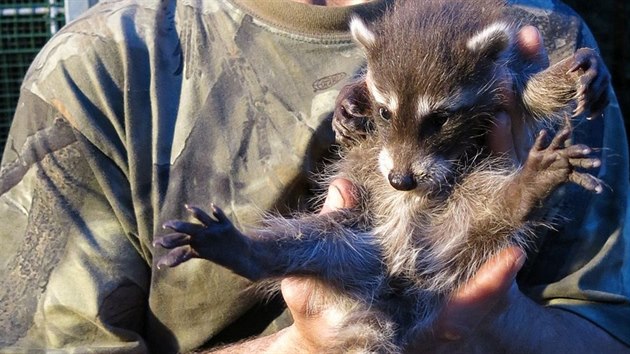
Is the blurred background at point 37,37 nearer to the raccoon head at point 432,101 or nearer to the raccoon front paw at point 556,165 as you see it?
the raccoon head at point 432,101

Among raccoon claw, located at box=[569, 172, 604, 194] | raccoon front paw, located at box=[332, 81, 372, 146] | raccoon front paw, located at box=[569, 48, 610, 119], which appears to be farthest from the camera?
raccoon front paw, located at box=[332, 81, 372, 146]

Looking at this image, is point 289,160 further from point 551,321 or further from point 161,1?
point 551,321

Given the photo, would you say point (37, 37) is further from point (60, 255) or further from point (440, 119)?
point (440, 119)

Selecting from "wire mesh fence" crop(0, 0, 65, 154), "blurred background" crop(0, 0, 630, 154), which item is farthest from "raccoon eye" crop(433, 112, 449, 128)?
"blurred background" crop(0, 0, 630, 154)

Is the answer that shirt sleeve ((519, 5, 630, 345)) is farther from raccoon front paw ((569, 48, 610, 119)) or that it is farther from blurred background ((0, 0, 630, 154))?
blurred background ((0, 0, 630, 154))

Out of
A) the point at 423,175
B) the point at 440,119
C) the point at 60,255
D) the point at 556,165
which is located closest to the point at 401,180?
the point at 423,175
